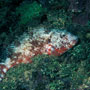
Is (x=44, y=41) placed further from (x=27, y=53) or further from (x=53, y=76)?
(x=53, y=76)

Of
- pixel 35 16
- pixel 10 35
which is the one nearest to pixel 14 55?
pixel 10 35

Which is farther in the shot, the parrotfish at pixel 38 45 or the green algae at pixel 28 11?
the green algae at pixel 28 11

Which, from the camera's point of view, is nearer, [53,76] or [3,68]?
[53,76]

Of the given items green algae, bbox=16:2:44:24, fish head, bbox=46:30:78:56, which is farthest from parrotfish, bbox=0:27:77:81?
green algae, bbox=16:2:44:24

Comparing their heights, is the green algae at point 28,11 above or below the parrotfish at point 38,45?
above

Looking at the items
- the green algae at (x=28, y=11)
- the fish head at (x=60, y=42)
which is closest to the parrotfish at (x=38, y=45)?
the fish head at (x=60, y=42)

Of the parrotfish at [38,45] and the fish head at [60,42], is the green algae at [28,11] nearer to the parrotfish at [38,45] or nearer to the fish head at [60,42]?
the parrotfish at [38,45]

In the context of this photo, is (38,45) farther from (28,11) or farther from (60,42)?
(28,11)

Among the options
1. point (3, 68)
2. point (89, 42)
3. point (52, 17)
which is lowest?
point (3, 68)
